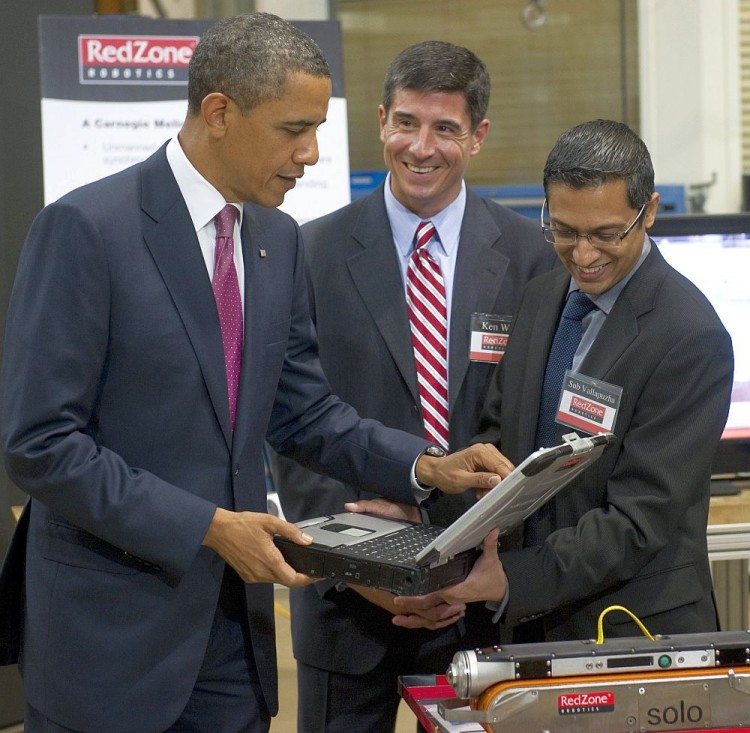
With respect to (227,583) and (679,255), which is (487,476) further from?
(679,255)

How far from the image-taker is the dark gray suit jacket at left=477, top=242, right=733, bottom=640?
6.35ft

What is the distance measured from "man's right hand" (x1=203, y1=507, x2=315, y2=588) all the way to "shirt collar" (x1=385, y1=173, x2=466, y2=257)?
900 mm

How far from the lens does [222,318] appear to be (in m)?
1.91

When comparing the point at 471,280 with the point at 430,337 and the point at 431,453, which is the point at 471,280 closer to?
the point at 430,337

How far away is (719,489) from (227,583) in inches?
62.4

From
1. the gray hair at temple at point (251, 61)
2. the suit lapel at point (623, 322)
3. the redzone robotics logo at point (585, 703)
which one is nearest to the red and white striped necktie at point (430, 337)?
the suit lapel at point (623, 322)

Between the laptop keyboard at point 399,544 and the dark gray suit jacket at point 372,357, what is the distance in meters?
0.42

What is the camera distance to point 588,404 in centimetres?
198

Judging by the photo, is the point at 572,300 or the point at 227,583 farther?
the point at 572,300

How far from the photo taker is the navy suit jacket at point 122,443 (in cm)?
172

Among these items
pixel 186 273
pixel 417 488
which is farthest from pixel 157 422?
pixel 417 488

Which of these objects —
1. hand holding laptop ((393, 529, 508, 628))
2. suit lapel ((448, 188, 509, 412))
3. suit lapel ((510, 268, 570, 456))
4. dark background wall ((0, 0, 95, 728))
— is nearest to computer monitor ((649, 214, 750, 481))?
suit lapel ((448, 188, 509, 412))

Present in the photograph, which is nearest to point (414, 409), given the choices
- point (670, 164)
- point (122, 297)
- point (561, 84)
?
point (122, 297)

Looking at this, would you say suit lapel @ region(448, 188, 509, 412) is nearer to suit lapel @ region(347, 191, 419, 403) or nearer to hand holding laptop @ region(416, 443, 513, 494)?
suit lapel @ region(347, 191, 419, 403)
